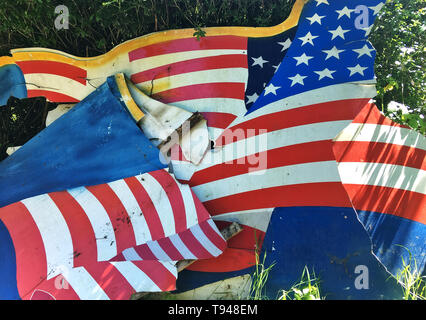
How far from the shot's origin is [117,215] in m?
3.21

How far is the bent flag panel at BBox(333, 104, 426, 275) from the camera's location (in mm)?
2895

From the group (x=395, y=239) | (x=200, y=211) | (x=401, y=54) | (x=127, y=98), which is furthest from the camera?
(x=401, y=54)

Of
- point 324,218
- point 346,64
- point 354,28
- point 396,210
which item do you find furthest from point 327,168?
point 354,28

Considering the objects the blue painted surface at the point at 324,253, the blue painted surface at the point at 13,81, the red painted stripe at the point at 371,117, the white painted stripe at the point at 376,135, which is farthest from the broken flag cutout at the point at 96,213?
the red painted stripe at the point at 371,117

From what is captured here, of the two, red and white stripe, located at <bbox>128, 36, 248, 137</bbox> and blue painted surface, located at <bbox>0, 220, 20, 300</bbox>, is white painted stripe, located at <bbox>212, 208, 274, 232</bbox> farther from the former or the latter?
blue painted surface, located at <bbox>0, 220, 20, 300</bbox>

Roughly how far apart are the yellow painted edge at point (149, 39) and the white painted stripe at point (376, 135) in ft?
3.32

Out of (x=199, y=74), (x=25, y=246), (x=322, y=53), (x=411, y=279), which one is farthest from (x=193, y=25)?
(x=411, y=279)

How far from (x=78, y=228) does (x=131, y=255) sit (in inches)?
19.4

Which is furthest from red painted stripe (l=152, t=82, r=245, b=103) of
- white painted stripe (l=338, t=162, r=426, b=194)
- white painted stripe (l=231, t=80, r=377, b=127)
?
white painted stripe (l=338, t=162, r=426, b=194)

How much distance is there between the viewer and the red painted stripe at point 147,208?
3207 millimetres

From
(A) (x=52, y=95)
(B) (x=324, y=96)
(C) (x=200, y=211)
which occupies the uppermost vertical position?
(A) (x=52, y=95)

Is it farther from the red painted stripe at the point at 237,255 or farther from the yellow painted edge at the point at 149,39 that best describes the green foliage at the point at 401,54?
the red painted stripe at the point at 237,255

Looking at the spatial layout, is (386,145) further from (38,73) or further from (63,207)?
A: (38,73)

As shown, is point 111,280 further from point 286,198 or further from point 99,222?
point 286,198
